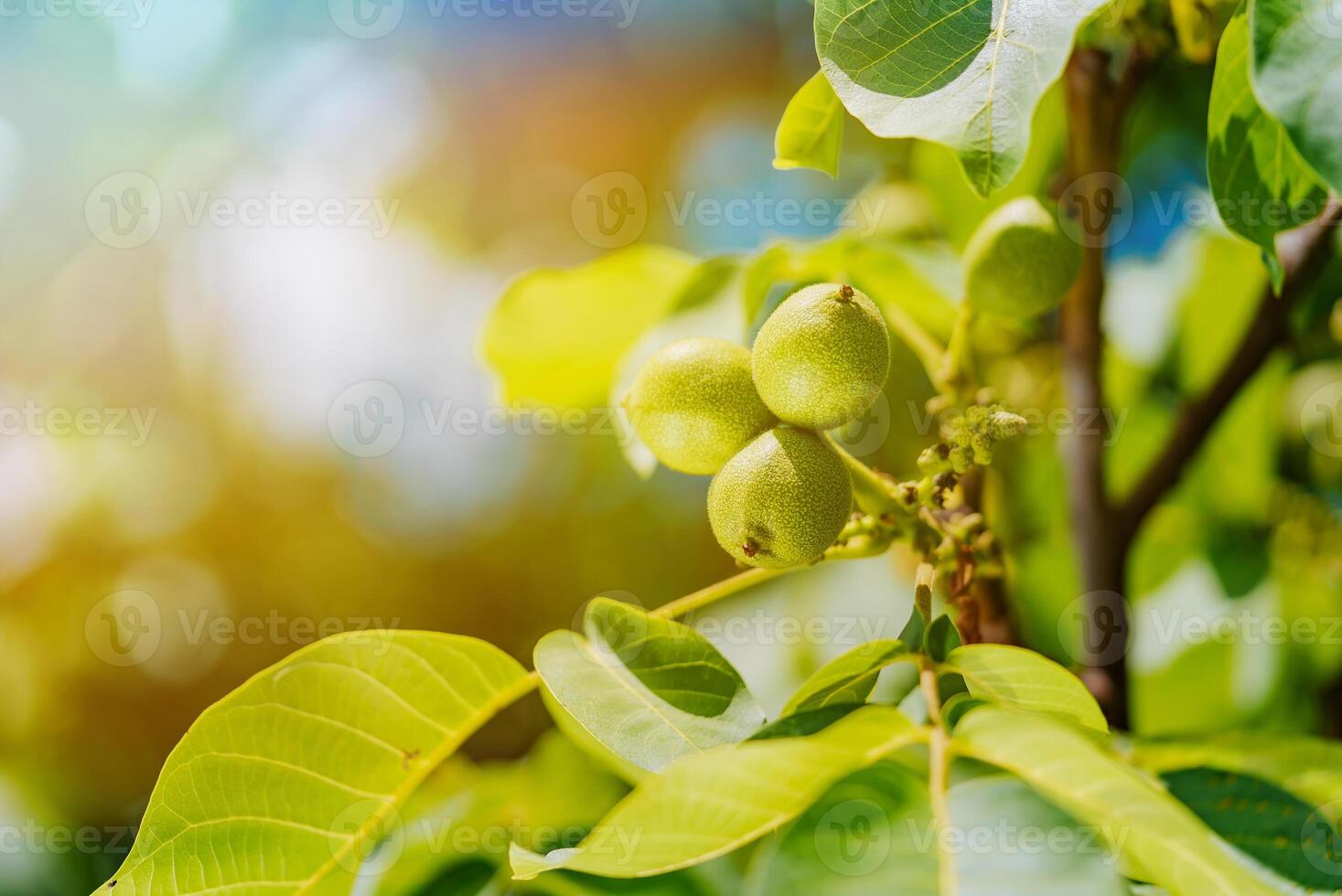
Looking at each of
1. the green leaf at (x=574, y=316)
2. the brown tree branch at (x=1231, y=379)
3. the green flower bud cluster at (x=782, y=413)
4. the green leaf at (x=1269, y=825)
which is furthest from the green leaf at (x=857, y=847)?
the green leaf at (x=574, y=316)

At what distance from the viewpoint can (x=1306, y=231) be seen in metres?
0.99

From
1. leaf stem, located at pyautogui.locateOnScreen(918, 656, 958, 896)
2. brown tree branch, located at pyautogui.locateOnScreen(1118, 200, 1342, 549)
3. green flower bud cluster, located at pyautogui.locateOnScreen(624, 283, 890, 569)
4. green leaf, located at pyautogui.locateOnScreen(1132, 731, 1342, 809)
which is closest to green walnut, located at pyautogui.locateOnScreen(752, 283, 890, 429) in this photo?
green flower bud cluster, located at pyautogui.locateOnScreen(624, 283, 890, 569)

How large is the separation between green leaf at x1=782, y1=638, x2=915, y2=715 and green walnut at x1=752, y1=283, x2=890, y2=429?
17cm

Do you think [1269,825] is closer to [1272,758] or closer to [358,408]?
[1272,758]

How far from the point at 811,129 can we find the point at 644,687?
0.44 m

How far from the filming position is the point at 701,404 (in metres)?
0.77

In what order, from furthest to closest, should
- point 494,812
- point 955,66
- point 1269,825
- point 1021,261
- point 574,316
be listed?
1. point 574,316
2. point 494,812
3. point 1021,261
4. point 1269,825
5. point 955,66

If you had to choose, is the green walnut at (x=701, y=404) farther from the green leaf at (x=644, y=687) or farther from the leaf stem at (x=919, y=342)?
the leaf stem at (x=919, y=342)

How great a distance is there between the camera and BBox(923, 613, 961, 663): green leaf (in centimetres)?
70

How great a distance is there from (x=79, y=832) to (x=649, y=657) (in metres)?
1.55

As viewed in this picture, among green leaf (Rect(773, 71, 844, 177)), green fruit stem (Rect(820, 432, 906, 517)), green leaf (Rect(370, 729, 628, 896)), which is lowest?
green leaf (Rect(370, 729, 628, 896))

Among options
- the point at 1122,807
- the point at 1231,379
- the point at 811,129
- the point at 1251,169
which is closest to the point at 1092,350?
the point at 1231,379

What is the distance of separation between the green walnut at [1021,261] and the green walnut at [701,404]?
0.28 m

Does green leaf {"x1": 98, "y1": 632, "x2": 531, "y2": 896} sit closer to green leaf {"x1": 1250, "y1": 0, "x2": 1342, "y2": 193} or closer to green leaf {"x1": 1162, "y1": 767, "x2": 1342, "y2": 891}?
green leaf {"x1": 1162, "y1": 767, "x2": 1342, "y2": 891}
